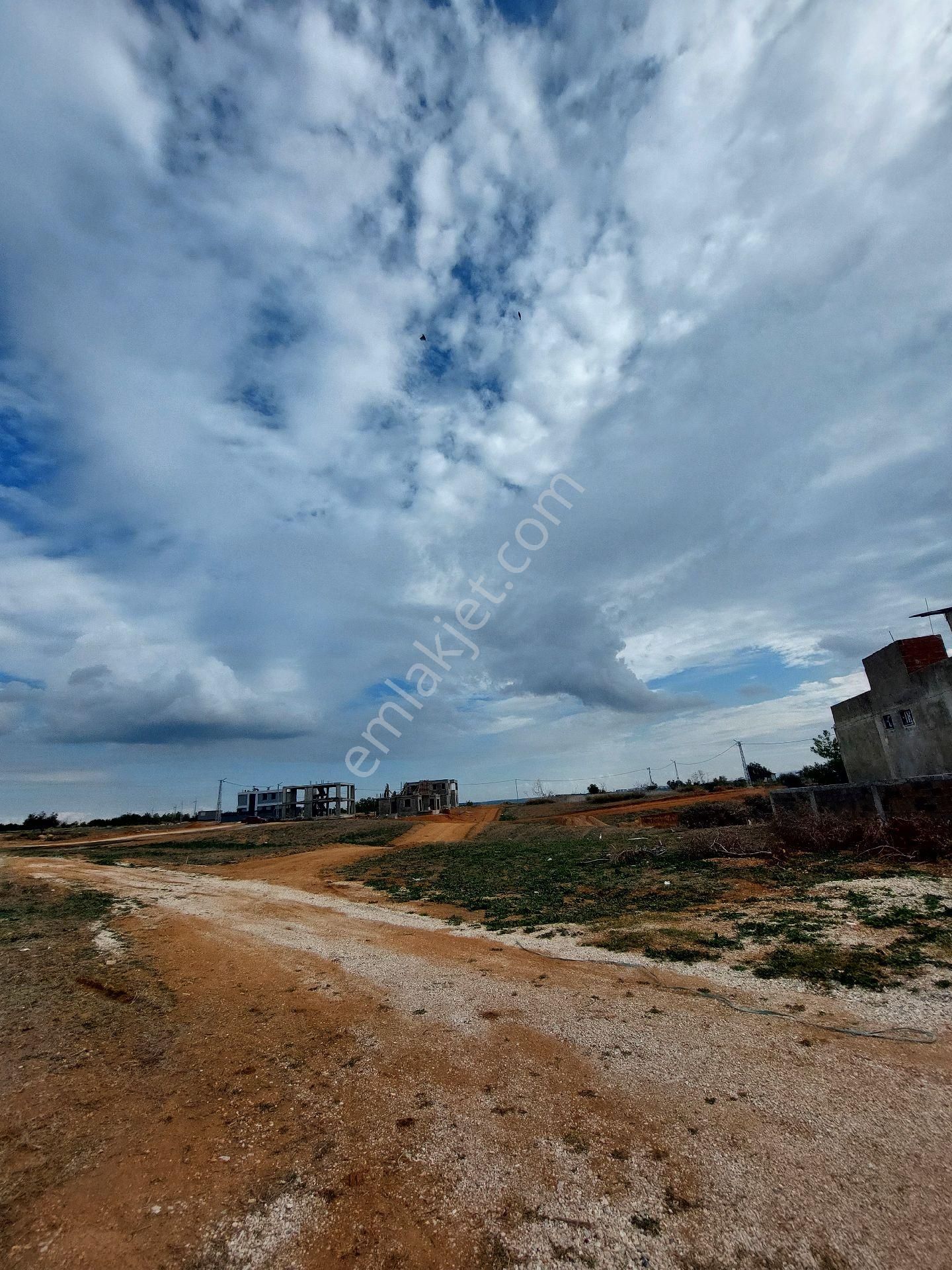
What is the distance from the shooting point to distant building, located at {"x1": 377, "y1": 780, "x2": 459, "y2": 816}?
2901 inches

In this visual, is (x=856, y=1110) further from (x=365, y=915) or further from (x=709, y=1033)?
(x=365, y=915)

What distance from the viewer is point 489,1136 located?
4.25 m

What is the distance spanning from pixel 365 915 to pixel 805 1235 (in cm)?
1188

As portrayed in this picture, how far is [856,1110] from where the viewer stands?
427 centimetres

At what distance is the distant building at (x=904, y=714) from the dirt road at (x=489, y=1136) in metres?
21.0

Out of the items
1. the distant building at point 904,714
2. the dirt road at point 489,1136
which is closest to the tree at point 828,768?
the distant building at point 904,714

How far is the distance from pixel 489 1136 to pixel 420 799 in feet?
238

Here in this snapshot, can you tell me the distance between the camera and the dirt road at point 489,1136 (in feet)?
10.7

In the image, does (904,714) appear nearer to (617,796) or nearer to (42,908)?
(42,908)

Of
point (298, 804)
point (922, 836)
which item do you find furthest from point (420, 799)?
point (922, 836)

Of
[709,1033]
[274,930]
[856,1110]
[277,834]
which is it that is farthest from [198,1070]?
[277,834]

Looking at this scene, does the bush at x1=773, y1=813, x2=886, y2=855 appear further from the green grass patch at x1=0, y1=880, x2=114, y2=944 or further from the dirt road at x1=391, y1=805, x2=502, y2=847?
the dirt road at x1=391, y1=805, x2=502, y2=847

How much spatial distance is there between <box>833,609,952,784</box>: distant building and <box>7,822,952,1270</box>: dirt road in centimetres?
2100

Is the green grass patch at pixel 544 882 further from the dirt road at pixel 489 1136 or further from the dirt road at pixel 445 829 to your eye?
the dirt road at pixel 445 829
